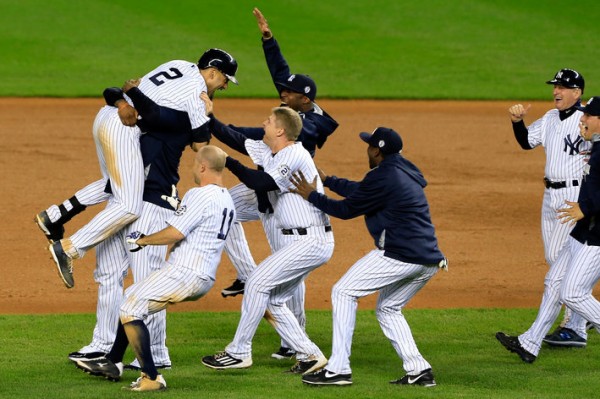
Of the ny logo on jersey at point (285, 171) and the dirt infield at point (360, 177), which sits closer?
the ny logo on jersey at point (285, 171)

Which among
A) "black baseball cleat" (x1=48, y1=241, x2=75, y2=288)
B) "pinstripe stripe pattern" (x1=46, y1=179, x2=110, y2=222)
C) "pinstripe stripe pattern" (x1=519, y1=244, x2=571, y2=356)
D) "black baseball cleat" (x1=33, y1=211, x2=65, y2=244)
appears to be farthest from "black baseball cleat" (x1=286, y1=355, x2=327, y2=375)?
"black baseball cleat" (x1=33, y1=211, x2=65, y2=244)

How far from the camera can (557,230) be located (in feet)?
31.9

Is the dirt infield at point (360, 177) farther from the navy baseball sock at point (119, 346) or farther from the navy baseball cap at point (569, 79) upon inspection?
the navy baseball sock at point (119, 346)

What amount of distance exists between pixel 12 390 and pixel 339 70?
1755 centimetres

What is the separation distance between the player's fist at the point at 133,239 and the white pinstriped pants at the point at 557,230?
11.3 ft

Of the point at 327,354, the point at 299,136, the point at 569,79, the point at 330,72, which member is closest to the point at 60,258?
the point at 299,136

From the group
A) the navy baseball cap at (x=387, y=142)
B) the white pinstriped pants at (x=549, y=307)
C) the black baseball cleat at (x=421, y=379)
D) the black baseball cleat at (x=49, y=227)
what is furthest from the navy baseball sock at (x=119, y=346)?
the white pinstriped pants at (x=549, y=307)

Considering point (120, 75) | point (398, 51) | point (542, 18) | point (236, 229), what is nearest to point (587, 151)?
point (236, 229)

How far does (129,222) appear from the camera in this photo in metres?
8.42

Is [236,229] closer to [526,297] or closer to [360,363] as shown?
[360,363]

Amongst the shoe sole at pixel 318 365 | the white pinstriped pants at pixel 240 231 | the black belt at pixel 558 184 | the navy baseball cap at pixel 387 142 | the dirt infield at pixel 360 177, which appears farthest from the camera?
the dirt infield at pixel 360 177

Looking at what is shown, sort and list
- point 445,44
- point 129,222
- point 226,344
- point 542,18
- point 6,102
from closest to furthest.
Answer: point 129,222
point 226,344
point 6,102
point 445,44
point 542,18

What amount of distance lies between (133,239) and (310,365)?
1.56m

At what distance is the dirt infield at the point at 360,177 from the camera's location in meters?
11.3
